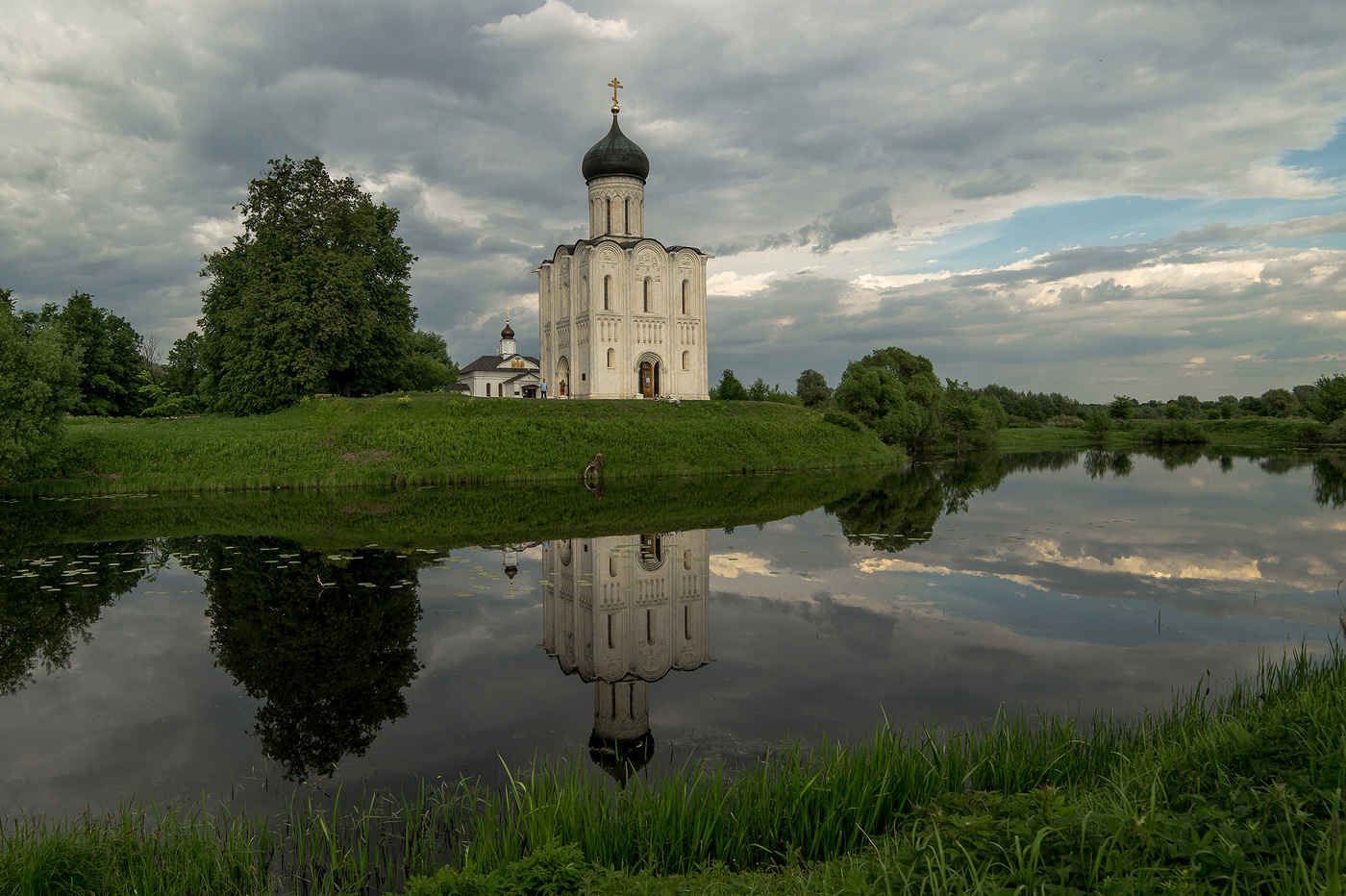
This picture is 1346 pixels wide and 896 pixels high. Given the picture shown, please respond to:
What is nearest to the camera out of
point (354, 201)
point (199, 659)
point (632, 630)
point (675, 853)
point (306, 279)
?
point (675, 853)

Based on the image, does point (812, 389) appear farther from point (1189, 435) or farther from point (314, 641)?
point (314, 641)

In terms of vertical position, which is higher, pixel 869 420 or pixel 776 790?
pixel 869 420

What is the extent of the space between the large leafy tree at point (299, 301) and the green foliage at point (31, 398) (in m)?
8.09

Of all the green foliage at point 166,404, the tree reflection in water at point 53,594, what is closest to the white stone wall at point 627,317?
the green foliage at point 166,404

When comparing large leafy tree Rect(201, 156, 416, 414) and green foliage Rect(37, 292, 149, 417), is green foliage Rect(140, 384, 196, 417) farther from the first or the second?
large leafy tree Rect(201, 156, 416, 414)

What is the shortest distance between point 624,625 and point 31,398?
896 inches

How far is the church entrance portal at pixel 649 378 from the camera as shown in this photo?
39.4 m

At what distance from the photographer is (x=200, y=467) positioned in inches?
966

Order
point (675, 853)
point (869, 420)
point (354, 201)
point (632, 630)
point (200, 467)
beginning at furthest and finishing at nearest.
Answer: point (869, 420), point (354, 201), point (200, 467), point (632, 630), point (675, 853)

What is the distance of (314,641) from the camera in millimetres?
8312

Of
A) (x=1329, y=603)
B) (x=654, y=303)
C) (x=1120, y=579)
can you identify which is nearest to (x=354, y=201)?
(x=654, y=303)

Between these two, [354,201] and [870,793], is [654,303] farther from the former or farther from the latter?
[870,793]

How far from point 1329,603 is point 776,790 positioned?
986 centimetres

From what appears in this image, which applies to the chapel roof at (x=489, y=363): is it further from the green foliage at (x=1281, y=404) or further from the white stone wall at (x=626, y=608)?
the green foliage at (x=1281, y=404)
